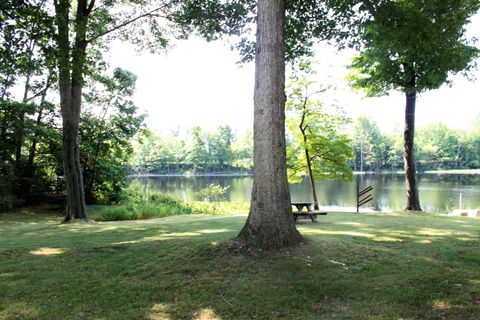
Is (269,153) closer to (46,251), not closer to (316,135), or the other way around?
(46,251)

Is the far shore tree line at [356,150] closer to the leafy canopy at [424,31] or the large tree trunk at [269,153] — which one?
the leafy canopy at [424,31]

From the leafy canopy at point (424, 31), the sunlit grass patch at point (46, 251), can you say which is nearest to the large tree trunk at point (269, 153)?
the sunlit grass patch at point (46, 251)

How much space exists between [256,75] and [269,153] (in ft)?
4.23

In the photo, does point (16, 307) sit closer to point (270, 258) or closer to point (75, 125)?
point (270, 258)

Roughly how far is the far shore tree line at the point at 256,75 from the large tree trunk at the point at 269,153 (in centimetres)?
2

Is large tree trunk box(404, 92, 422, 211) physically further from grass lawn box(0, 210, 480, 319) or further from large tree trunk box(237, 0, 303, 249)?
large tree trunk box(237, 0, 303, 249)

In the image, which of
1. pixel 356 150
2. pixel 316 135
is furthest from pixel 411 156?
pixel 356 150

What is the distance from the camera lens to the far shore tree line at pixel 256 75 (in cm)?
548

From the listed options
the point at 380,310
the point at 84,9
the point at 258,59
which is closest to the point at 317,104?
the point at 84,9

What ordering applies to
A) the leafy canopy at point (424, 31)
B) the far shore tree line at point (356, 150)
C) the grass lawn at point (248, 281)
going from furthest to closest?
the far shore tree line at point (356, 150), the leafy canopy at point (424, 31), the grass lawn at point (248, 281)

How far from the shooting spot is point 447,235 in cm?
705

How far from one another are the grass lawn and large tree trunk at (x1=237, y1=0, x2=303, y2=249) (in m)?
0.37

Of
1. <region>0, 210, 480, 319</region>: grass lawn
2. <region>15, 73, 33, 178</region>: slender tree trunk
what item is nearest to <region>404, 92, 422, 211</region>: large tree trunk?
<region>0, 210, 480, 319</region>: grass lawn

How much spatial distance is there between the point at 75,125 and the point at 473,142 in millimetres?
90266
